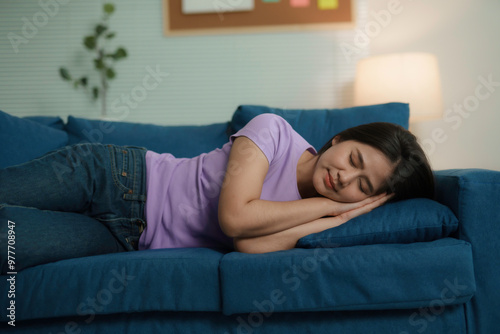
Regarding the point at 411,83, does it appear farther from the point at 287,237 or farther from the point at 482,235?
the point at 287,237

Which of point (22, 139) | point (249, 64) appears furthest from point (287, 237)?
point (249, 64)

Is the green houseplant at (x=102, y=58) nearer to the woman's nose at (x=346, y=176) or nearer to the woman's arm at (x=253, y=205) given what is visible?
the woman's arm at (x=253, y=205)

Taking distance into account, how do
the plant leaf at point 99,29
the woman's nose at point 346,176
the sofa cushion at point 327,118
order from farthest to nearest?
A: the plant leaf at point 99,29
the sofa cushion at point 327,118
the woman's nose at point 346,176

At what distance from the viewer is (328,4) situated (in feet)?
9.23

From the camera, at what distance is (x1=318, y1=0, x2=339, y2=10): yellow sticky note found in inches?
111

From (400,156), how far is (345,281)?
419 mm

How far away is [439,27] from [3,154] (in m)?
2.59

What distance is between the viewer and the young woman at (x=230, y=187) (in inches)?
49.1

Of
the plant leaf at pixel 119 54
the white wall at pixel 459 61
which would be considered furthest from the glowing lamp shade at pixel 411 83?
the plant leaf at pixel 119 54

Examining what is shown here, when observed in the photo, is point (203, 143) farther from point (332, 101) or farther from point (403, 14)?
point (403, 14)

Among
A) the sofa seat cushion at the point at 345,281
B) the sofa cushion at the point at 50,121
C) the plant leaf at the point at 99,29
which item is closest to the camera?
the sofa seat cushion at the point at 345,281

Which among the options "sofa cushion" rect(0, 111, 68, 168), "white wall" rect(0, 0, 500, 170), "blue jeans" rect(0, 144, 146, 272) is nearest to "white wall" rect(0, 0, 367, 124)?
"white wall" rect(0, 0, 500, 170)

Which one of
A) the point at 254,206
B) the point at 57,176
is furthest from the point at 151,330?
the point at 57,176

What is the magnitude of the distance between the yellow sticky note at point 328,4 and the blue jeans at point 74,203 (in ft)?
5.89
